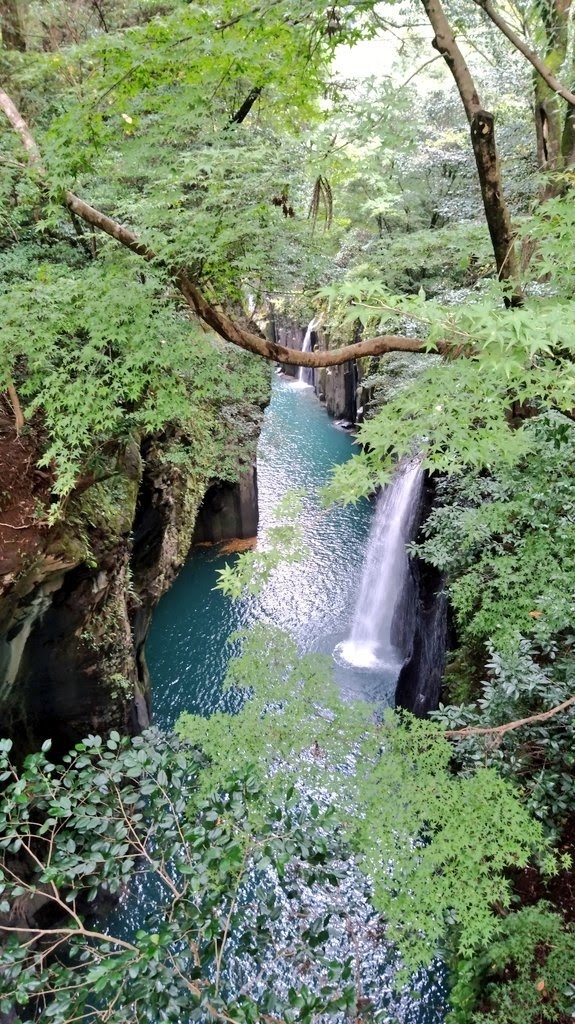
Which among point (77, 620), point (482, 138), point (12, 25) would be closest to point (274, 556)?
point (482, 138)

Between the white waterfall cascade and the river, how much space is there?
0.97 ft

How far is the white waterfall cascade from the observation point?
1062 cm

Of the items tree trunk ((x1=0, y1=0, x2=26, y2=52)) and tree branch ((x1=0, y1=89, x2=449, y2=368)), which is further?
tree trunk ((x1=0, y1=0, x2=26, y2=52))

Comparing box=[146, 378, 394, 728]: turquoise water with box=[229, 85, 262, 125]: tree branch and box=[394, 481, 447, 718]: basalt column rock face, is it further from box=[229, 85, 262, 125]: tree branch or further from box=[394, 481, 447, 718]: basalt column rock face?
box=[229, 85, 262, 125]: tree branch

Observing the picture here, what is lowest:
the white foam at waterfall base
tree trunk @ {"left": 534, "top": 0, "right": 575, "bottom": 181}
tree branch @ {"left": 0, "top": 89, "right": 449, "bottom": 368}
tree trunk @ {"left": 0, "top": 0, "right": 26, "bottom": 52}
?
the white foam at waterfall base

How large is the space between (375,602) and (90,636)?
698cm

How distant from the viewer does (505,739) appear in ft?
15.1

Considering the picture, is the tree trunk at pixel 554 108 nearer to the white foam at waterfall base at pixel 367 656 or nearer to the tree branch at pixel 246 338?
the tree branch at pixel 246 338

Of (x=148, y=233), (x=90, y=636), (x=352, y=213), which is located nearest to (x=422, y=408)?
(x=148, y=233)

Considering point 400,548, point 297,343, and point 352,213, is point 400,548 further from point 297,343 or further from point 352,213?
point 297,343

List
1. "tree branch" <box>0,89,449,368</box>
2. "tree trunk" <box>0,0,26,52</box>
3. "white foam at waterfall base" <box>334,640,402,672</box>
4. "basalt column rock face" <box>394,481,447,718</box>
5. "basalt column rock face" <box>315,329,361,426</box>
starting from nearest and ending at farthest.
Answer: "tree branch" <box>0,89,449,368</box>, "basalt column rock face" <box>394,481,447,718</box>, "tree trunk" <box>0,0,26,52</box>, "white foam at waterfall base" <box>334,640,402,672</box>, "basalt column rock face" <box>315,329,361,426</box>

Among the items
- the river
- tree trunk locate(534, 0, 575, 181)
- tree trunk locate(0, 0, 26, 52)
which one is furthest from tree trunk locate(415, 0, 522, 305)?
tree trunk locate(0, 0, 26, 52)

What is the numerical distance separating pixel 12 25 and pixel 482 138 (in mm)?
8696

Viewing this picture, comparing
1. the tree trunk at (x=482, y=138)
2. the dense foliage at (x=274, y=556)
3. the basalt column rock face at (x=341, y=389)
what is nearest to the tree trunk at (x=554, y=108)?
the dense foliage at (x=274, y=556)
